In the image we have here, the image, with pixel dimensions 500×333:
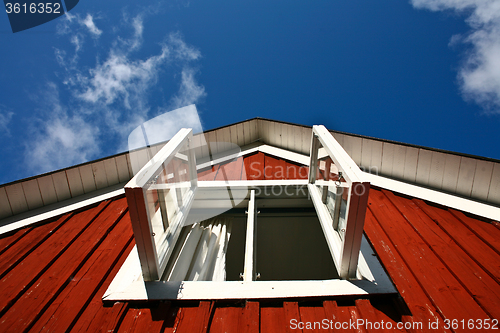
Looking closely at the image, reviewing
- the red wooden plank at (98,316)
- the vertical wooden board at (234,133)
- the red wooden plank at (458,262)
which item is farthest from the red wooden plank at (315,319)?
the vertical wooden board at (234,133)

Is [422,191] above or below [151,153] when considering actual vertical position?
below

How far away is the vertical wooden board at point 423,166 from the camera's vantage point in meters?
3.01

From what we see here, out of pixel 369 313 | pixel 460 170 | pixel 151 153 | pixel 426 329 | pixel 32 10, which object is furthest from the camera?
pixel 151 153

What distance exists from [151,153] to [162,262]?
7.91ft

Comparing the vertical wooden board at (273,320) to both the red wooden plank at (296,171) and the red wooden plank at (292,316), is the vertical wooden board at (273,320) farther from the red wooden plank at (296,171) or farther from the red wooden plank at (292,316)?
the red wooden plank at (296,171)

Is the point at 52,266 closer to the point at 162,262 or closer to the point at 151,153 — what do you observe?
the point at 162,262

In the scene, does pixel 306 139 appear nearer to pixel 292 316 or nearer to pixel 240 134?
pixel 240 134

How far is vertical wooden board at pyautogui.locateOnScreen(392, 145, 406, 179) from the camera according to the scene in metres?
A: 3.21

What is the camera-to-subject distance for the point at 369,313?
1.53 m

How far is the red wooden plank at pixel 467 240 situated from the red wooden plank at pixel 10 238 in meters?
3.98

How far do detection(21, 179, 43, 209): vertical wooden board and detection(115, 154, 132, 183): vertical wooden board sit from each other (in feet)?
3.04

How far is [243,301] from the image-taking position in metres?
1.62

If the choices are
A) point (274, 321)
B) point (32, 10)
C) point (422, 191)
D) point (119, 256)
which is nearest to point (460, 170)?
point (422, 191)

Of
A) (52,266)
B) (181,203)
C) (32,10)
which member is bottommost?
(52,266)
